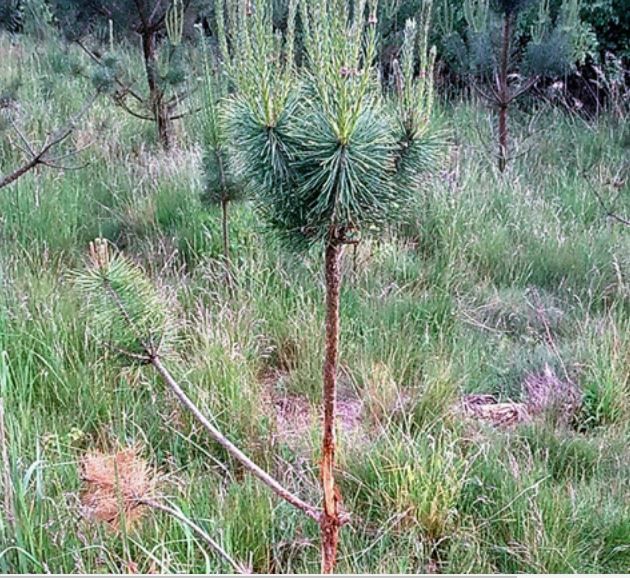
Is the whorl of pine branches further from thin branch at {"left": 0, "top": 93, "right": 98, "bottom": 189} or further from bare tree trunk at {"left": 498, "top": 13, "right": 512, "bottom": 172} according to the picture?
bare tree trunk at {"left": 498, "top": 13, "right": 512, "bottom": 172}

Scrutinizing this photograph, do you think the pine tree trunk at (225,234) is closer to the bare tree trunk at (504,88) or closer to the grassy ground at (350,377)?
the grassy ground at (350,377)

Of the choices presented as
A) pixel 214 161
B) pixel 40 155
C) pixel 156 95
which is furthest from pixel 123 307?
pixel 156 95

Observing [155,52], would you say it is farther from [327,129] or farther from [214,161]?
[327,129]

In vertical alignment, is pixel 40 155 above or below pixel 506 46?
below

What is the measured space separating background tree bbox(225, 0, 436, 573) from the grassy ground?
75cm

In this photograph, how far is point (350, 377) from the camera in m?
2.84

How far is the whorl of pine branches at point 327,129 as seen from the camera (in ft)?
4.34

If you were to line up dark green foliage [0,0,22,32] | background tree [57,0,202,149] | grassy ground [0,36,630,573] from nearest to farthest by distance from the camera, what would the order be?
grassy ground [0,36,630,573], background tree [57,0,202,149], dark green foliage [0,0,22,32]

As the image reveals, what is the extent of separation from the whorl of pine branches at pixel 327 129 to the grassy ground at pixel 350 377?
771mm

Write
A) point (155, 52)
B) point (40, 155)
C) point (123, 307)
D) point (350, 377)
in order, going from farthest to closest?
point (155, 52)
point (350, 377)
point (40, 155)
point (123, 307)

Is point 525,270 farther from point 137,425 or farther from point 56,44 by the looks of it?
point 56,44

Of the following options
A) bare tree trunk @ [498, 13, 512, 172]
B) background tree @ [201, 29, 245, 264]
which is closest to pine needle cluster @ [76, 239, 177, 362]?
background tree @ [201, 29, 245, 264]

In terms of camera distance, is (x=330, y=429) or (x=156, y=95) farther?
(x=156, y=95)

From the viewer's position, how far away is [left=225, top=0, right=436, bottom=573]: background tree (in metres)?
1.33
